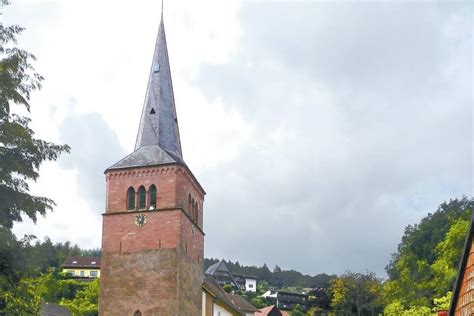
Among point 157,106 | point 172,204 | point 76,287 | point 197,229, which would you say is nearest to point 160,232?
point 172,204

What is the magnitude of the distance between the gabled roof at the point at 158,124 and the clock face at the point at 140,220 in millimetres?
3159

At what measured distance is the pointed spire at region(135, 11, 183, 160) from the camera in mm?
43500

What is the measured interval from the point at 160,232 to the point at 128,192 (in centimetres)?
348

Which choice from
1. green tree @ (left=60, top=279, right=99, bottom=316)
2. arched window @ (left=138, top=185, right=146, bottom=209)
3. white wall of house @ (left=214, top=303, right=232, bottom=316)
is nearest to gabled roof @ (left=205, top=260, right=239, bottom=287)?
green tree @ (left=60, top=279, right=99, bottom=316)

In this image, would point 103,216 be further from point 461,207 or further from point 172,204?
point 461,207

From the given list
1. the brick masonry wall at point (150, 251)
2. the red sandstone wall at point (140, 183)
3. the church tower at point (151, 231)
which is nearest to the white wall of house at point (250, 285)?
the church tower at point (151, 231)

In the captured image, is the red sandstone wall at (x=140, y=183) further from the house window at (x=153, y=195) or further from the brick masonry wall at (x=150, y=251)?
the house window at (x=153, y=195)

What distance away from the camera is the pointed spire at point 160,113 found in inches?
1713

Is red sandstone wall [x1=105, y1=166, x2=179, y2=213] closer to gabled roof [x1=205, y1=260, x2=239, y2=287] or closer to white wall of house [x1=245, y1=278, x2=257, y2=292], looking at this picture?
gabled roof [x1=205, y1=260, x2=239, y2=287]

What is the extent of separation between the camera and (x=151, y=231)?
4025cm

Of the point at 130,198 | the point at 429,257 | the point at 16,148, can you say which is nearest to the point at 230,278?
the point at 429,257

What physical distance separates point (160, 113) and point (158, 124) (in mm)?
905

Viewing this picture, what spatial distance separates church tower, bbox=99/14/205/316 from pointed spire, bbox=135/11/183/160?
2.8 inches

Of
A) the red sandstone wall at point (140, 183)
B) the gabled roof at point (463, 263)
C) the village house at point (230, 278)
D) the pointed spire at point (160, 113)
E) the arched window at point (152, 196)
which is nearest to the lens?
the gabled roof at point (463, 263)
